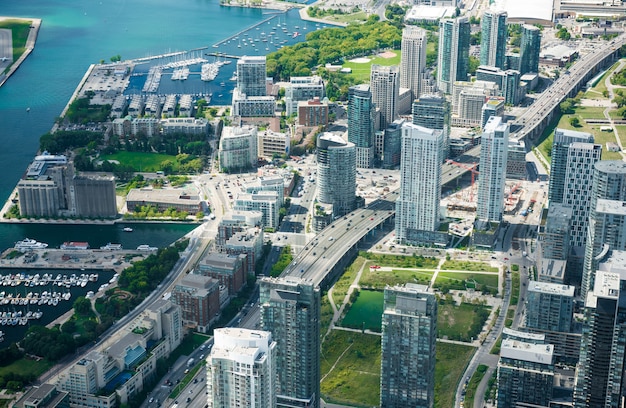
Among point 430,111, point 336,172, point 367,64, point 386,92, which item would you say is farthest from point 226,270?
point 367,64

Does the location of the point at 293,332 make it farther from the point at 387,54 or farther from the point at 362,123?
the point at 387,54

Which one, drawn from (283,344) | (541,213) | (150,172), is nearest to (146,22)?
(150,172)

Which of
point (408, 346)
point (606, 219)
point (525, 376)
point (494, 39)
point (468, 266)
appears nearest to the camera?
point (408, 346)

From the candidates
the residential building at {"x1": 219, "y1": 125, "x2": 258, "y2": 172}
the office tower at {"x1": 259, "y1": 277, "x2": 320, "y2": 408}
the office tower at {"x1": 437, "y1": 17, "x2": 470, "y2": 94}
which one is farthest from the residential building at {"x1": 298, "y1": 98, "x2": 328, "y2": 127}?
the office tower at {"x1": 259, "y1": 277, "x2": 320, "y2": 408}

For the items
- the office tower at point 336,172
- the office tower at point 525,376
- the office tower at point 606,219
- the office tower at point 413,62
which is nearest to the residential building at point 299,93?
the office tower at point 413,62

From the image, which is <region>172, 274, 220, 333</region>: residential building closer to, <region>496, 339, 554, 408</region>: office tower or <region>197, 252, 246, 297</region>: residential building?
<region>197, 252, 246, 297</region>: residential building

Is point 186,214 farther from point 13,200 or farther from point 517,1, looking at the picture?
point 517,1
